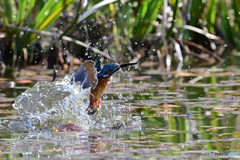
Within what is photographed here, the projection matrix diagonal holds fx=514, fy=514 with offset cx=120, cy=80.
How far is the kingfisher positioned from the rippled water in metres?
0.13

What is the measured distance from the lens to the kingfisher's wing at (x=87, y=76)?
11.5 ft

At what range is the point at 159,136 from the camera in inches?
117

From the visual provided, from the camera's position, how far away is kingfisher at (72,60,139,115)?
350 cm

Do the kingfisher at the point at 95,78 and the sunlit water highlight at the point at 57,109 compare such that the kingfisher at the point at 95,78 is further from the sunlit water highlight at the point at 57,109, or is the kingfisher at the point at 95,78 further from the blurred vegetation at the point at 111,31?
the blurred vegetation at the point at 111,31

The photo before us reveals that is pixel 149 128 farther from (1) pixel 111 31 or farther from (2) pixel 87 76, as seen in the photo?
(1) pixel 111 31

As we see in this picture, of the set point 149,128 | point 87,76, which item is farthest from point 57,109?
point 149,128

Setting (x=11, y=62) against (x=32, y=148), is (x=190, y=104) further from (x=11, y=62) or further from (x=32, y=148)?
(x=11, y=62)

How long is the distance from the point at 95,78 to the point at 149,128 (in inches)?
21.0

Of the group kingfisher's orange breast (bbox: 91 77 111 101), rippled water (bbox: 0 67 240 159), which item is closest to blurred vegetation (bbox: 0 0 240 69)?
rippled water (bbox: 0 67 240 159)

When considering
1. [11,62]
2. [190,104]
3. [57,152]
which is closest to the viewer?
[57,152]

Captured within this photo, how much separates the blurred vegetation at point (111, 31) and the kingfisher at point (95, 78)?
264cm

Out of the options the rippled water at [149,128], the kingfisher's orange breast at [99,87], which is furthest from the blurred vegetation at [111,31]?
the kingfisher's orange breast at [99,87]

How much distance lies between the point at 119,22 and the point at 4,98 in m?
3.40

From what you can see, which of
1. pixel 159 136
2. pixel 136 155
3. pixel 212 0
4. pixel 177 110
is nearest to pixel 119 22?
pixel 212 0
